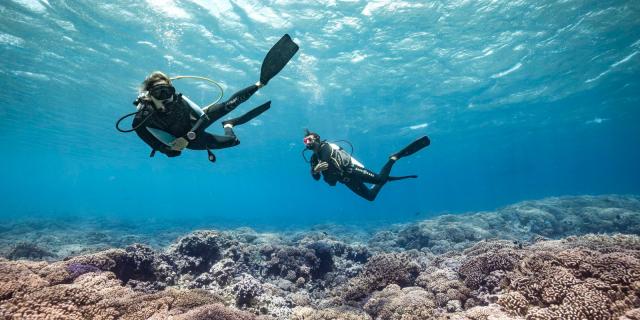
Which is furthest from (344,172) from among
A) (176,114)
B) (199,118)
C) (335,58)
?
(335,58)

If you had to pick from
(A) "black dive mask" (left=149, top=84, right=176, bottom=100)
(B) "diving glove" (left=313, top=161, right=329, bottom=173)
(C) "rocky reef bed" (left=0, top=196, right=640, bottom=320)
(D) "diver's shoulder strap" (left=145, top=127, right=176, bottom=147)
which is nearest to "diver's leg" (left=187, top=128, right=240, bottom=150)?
(D) "diver's shoulder strap" (left=145, top=127, right=176, bottom=147)

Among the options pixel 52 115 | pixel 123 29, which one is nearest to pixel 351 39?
pixel 123 29

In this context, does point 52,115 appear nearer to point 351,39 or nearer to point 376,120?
point 351,39

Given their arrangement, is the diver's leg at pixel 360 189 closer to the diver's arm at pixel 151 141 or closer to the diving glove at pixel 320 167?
the diving glove at pixel 320 167

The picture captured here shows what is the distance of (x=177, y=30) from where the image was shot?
17203 mm

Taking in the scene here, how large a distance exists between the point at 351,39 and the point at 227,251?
14399 mm

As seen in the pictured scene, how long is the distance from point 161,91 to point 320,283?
6.67m

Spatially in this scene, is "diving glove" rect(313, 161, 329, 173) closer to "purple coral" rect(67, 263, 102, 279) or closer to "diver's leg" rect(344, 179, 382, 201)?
"diver's leg" rect(344, 179, 382, 201)

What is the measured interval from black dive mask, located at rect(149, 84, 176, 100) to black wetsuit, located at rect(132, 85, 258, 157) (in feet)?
0.44

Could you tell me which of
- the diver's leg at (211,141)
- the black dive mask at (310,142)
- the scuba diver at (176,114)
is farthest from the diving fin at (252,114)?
the black dive mask at (310,142)

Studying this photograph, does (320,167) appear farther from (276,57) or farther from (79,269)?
(79,269)

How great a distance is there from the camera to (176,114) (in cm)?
505

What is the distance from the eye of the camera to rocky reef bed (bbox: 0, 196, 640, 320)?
4023 millimetres

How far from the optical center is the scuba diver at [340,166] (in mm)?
8570
